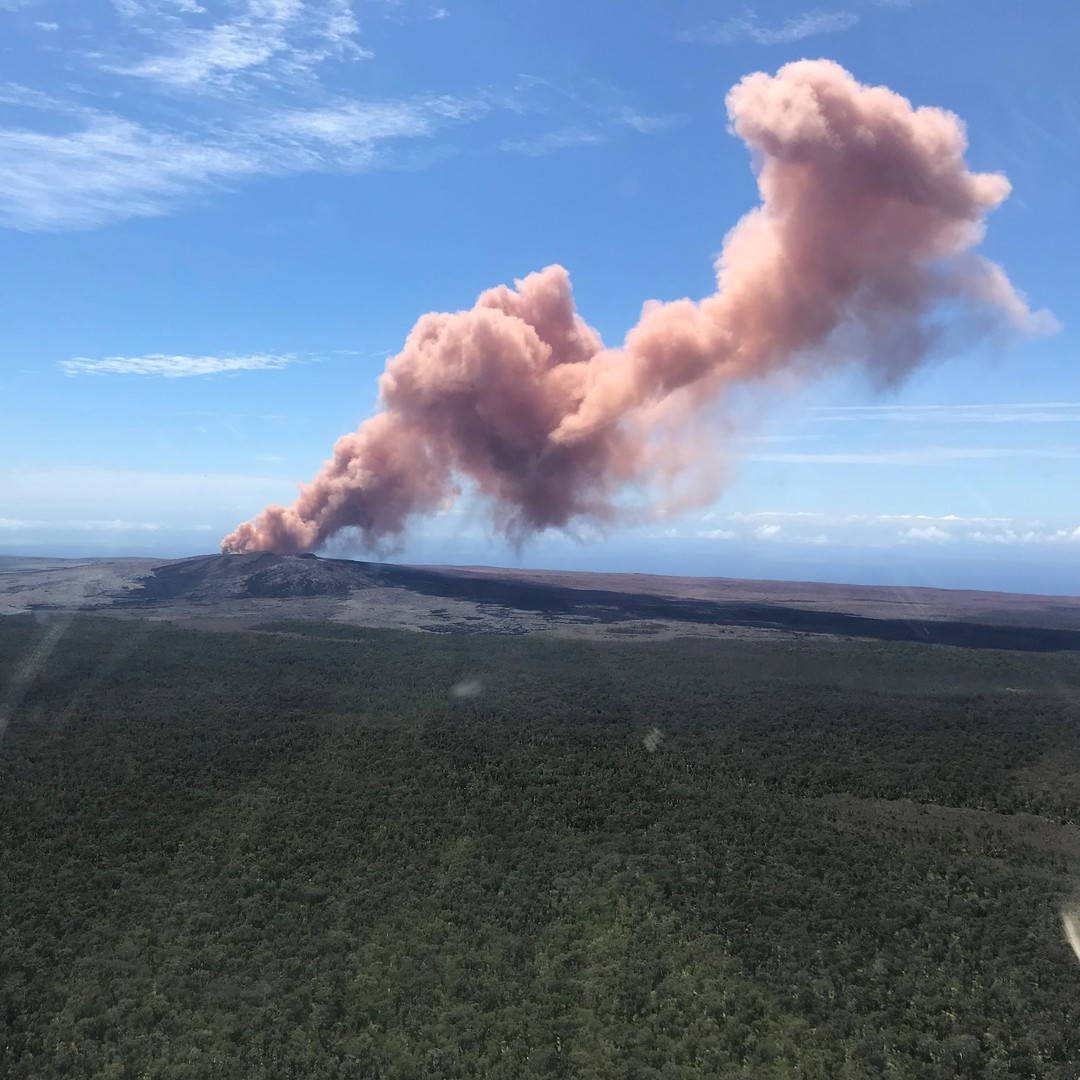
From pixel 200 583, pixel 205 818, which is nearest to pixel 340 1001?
pixel 205 818

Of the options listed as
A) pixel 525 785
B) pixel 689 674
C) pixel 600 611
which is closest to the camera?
pixel 525 785

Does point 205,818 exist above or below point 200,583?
below

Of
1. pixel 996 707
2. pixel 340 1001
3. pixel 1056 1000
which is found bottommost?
pixel 340 1001

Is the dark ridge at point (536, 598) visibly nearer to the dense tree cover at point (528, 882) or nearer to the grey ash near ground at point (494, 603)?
the grey ash near ground at point (494, 603)

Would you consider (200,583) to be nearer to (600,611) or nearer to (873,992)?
(600,611)

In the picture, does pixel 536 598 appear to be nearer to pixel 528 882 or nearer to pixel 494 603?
pixel 494 603

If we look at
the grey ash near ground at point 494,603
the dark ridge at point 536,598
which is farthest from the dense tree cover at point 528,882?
the dark ridge at point 536,598

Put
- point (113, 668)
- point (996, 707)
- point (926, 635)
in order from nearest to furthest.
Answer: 1. point (996, 707)
2. point (113, 668)
3. point (926, 635)
